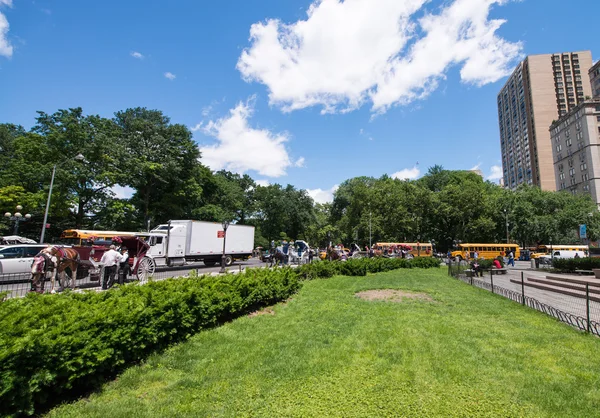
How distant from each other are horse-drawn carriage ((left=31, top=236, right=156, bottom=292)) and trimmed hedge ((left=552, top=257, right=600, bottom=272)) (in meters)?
23.7

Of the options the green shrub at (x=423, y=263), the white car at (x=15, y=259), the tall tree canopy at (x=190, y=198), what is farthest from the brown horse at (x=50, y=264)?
the green shrub at (x=423, y=263)

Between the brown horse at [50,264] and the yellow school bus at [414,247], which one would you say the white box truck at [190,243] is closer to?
the brown horse at [50,264]

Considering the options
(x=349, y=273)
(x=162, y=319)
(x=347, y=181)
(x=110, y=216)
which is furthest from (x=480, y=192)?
(x=162, y=319)

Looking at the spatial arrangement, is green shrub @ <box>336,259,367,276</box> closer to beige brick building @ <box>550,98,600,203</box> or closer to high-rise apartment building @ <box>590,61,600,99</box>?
beige brick building @ <box>550,98,600,203</box>

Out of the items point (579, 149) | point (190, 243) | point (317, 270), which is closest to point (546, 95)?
point (579, 149)

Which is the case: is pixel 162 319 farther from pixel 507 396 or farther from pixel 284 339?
pixel 507 396

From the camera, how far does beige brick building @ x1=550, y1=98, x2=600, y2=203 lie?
6969 centimetres

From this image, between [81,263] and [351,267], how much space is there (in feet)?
45.9

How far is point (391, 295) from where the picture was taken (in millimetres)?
11453

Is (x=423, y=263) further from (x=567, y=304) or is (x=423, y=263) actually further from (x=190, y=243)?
(x=190, y=243)

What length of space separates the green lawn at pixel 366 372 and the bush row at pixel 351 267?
793 centimetres

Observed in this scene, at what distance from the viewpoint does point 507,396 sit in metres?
4.11

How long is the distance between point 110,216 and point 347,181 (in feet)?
196

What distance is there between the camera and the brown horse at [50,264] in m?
10.4
